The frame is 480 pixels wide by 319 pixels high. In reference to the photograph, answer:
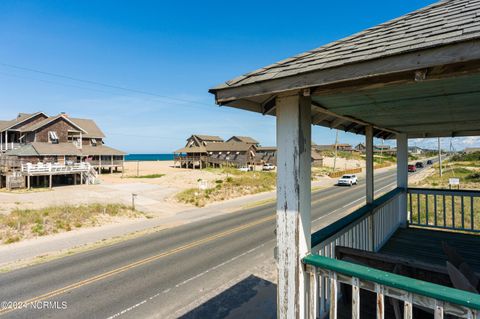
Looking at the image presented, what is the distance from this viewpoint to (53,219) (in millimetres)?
15672

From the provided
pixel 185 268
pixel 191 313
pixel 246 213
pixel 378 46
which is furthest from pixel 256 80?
pixel 246 213

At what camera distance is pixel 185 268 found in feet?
30.2

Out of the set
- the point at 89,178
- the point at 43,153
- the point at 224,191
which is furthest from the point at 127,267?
the point at 43,153

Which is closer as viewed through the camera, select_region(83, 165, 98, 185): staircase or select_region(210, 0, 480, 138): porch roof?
select_region(210, 0, 480, 138): porch roof

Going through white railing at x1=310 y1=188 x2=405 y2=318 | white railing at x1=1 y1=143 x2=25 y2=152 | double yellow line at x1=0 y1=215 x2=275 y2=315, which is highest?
white railing at x1=1 y1=143 x2=25 y2=152

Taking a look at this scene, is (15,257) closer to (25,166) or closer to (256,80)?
(256,80)

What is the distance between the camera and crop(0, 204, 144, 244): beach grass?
13.8 metres

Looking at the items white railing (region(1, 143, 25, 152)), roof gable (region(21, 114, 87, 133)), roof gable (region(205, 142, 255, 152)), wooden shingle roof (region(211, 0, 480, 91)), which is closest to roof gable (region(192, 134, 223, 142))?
roof gable (region(205, 142, 255, 152))

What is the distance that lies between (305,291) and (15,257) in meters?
12.6

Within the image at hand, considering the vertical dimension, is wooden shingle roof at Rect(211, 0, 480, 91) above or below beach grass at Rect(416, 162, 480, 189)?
above

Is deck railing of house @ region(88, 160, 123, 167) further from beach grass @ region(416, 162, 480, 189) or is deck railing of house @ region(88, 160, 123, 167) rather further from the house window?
beach grass @ region(416, 162, 480, 189)

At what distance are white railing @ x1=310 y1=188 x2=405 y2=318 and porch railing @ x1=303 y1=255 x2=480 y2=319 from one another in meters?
0.24

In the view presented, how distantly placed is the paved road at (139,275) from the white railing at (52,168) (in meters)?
24.7

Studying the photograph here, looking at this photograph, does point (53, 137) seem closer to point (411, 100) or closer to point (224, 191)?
point (224, 191)
